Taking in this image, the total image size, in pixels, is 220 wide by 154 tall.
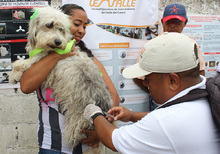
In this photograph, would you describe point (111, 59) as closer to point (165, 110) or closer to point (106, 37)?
point (106, 37)

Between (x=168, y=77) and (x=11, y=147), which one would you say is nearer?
(x=168, y=77)

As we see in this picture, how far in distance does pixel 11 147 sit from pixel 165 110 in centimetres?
321

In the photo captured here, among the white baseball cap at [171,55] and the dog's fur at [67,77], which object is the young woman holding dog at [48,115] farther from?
the white baseball cap at [171,55]

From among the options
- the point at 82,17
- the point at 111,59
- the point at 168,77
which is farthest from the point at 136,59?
the point at 168,77

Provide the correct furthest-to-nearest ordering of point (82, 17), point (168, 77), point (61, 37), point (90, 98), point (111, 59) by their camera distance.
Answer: point (111, 59), point (82, 17), point (61, 37), point (90, 98), point (168, 77)

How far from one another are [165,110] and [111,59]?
2.34m

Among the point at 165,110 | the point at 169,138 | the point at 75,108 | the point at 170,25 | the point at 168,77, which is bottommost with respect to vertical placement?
the point at 75,108

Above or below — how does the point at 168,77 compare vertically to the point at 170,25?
below

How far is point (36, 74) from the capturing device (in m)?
1.89

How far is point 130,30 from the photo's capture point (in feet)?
11.3

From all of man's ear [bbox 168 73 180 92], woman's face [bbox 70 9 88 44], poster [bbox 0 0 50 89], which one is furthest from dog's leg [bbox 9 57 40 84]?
man's ear [bbox 168 73 180 92]

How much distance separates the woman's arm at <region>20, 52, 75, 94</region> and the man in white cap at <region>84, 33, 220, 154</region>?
Result: 880 mm

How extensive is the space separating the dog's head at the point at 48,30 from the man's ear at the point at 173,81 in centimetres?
124

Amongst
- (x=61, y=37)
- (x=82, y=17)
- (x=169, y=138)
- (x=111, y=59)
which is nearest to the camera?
(x=169, y=138)
